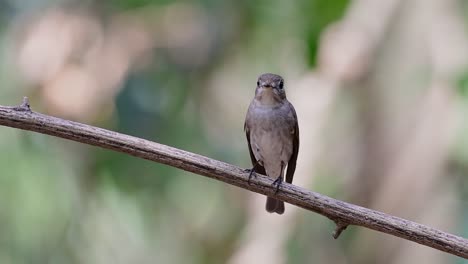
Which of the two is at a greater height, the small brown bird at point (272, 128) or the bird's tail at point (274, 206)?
the small brown bird at point (272, 128)

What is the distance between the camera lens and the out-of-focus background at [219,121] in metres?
6.28

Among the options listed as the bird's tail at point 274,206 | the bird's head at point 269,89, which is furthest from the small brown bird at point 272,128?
the bird's tail at point 274,206

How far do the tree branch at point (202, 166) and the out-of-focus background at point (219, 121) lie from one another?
181cm

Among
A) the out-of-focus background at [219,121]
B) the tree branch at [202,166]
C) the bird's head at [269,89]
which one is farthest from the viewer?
the out-of-focus background at [219,121]

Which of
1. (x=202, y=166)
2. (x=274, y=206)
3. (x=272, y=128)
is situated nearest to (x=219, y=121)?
(x=274, y=206)

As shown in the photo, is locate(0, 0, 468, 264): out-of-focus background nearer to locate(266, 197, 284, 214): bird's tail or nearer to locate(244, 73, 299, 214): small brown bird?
locate(244, 73, 299, 214): small brown bird

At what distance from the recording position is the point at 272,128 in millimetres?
5637

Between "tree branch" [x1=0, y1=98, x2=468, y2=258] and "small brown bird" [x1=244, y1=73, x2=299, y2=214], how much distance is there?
177 cm

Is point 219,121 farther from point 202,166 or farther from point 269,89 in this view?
point 202,166

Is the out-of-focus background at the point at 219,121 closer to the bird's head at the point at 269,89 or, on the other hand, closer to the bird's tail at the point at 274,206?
the bird's head at the point at 269,89

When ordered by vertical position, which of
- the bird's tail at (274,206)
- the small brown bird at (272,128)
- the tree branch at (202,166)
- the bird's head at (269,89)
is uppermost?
the bird's head at (269,89)

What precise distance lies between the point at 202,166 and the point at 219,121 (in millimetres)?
3699

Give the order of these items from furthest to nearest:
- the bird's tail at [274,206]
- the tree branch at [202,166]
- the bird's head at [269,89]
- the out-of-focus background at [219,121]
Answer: the out-of-focus background at [219,121] → the bird's tail at [274,206] → the bird's head at [269,89] → the tree branch at [202,166]

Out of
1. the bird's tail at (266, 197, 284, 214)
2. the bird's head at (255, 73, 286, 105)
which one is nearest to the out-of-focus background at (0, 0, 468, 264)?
the bird's head at (255, 73, 286, 105)
